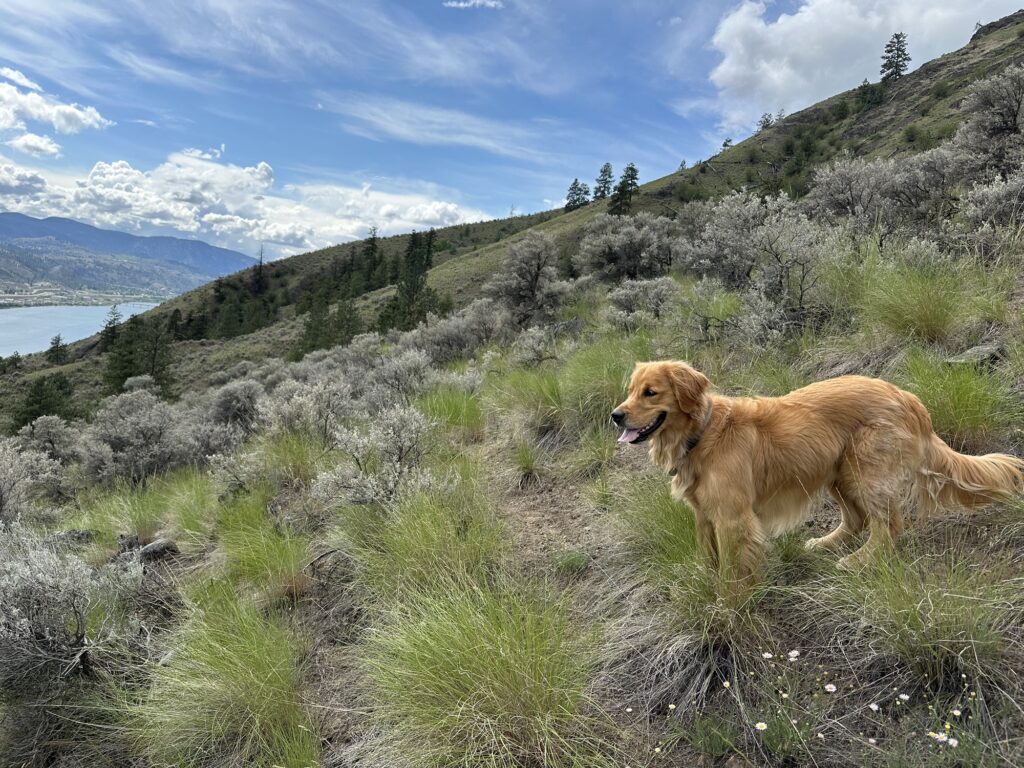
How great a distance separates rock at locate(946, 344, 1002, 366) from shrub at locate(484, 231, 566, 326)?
37.5 feet

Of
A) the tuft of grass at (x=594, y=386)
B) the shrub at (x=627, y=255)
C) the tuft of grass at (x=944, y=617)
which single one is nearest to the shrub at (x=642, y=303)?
the tuft of grass at (x=594, y=386)

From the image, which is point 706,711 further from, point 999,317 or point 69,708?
point 999,317

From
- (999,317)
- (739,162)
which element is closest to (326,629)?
(999,317)

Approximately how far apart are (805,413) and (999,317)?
9.40ft

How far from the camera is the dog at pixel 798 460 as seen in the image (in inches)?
107

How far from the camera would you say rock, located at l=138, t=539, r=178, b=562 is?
5.48 meters

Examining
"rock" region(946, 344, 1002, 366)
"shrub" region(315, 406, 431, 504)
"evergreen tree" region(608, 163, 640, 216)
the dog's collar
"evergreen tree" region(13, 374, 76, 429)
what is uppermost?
"evergreen tree" region(608, 163, 640, 216)

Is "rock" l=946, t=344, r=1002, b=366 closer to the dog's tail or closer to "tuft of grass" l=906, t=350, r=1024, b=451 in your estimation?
"tuft of grass" l=906, t=350, r=1024, b=451

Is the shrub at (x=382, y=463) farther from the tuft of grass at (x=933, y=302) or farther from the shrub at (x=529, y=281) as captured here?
the shrub at (x=529, y=281)

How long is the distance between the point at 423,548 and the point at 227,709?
1.44 meters

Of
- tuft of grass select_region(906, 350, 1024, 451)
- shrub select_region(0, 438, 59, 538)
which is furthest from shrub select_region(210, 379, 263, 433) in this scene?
tuft of grass select_region(906, 350, 1024, 451)

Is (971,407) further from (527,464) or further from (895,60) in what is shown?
(895,60)

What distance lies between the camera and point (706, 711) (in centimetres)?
240

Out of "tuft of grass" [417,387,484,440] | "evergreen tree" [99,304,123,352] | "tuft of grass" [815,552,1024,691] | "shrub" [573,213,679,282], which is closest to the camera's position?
"tuft of grass" [815,552,1024,691]
